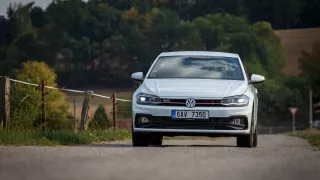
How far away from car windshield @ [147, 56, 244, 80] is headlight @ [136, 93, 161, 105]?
34.8 inches

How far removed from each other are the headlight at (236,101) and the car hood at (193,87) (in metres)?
0.06

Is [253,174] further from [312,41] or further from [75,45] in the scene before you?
[75,45]

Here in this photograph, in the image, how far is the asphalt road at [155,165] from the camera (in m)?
8.55

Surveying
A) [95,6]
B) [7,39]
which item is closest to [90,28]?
[95,6]

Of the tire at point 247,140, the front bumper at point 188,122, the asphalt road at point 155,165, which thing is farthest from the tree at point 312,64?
the asphalt road at point 155,165

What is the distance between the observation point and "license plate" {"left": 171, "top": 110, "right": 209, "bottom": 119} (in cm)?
1487

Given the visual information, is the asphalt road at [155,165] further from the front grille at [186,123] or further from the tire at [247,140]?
the tire at [247,140]

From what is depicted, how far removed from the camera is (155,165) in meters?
9.77

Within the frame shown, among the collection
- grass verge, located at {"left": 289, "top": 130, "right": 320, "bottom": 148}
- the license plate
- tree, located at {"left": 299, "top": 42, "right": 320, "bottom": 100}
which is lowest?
tree, located at {"left": 299, "top": 42, "right": 320, "bottom": 100}

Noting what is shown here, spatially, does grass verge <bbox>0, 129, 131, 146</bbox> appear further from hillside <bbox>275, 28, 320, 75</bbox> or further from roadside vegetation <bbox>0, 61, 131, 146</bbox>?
hillside <bbox>275, 28, 320, 75</bbox>

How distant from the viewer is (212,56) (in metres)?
16.7

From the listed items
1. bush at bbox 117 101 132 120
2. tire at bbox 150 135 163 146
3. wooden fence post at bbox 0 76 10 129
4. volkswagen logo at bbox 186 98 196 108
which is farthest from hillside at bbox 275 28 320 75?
volkswagen logo at bbox 186 98 196 108

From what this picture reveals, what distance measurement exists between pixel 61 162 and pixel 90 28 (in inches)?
6816

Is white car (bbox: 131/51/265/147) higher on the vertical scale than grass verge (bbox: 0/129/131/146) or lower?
higher
